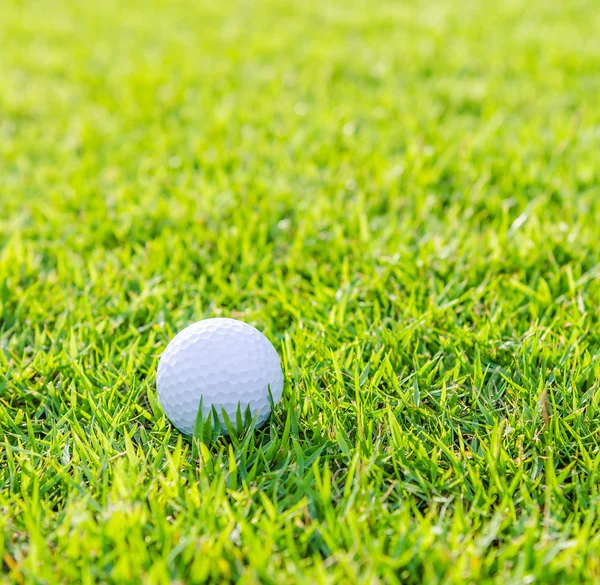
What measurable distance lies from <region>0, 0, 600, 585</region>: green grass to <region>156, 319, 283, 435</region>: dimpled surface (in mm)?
83

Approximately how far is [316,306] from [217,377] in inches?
26.3

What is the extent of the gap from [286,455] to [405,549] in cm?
43

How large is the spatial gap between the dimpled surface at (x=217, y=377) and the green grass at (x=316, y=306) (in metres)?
0.08

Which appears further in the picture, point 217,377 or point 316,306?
point 316,306

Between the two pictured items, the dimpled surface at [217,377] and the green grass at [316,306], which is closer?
the green grass at [316,306]

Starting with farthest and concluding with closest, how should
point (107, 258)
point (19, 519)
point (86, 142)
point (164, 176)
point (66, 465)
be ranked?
point (86, 142)
point (164, 176)
point (107, 258)
point (66, 465)
point (19, 519)

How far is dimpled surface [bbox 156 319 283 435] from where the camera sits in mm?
1881

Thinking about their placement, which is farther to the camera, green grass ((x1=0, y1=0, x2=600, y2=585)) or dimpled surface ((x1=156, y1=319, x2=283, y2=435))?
dimpled surface ((x1=156, y1=319, x2=283, y2=435))

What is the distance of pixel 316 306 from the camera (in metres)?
2.46

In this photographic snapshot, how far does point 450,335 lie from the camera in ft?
7.39

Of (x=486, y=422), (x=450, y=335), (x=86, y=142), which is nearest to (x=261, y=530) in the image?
(x=486, y=422)

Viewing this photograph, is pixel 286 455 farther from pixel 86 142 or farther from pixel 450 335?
pixel 86 142

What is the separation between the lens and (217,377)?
6.20 ft

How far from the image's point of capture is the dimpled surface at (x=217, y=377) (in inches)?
74.0
